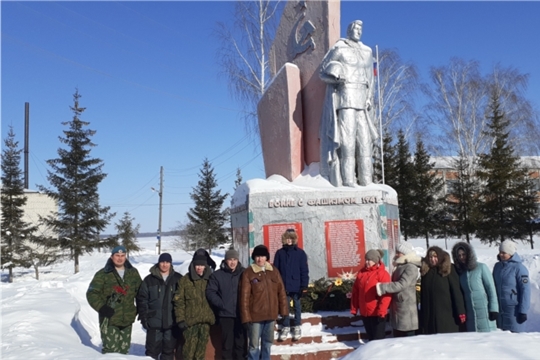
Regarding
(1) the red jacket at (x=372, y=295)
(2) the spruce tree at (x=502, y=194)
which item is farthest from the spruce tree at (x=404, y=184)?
(1) the red jacket at (x=372, y=295)

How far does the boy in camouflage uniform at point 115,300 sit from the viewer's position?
4.45 meters

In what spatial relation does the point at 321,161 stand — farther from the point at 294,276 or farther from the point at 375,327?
the point at 375,327

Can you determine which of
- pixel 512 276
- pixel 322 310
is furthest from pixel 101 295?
pixel 512 276

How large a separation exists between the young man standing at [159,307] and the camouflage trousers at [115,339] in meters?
0.19

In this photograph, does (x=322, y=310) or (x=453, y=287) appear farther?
(x=322, y=310)

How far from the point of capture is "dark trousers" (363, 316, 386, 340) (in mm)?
4930

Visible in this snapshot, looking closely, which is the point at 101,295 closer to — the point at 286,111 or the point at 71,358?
the point at 71,358

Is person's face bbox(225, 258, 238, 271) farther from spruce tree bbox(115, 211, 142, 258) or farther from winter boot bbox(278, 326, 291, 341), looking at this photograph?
spruce tree bbox(115, 211, 142, 258)

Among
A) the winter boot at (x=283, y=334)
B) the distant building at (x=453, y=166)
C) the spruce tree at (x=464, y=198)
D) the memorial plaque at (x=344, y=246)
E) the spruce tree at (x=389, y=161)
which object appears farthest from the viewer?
the distant building at (x=453, y=166)

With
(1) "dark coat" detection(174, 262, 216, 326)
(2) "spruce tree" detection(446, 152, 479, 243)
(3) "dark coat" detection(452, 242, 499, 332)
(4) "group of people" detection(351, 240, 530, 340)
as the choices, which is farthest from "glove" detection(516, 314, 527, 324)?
(2) "spruce tree" detection(446, 152, 479, 243)

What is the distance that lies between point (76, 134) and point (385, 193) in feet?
59.6

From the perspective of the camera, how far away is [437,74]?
910 inches

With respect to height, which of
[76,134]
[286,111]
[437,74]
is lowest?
[286,111]

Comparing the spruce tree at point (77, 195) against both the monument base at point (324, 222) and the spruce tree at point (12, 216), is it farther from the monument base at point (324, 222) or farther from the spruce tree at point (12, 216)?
the monument base at point (324, 222)
